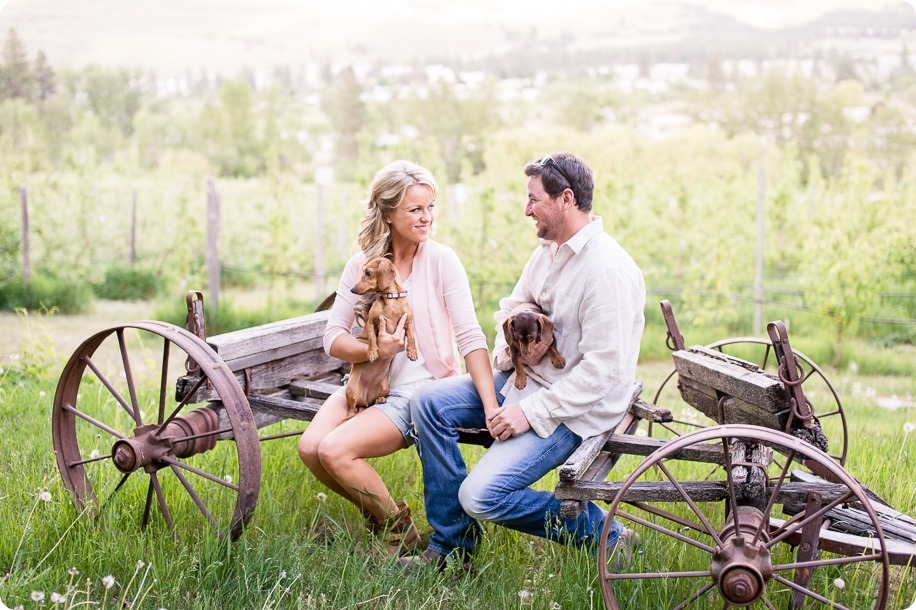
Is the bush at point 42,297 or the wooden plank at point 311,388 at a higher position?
the wooden plank at point 311,388

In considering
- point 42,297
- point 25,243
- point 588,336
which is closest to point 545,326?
point 588,336

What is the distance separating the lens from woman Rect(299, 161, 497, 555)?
11.3 feet

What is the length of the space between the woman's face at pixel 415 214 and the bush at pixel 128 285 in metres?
8.45

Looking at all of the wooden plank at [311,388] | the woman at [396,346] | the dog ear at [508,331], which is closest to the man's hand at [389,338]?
the woman at [396,346]

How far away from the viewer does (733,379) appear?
10.8ft

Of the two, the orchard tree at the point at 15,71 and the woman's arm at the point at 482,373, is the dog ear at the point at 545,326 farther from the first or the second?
the orchard tree at the point at 15,71

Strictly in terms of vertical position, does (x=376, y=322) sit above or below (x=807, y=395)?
above

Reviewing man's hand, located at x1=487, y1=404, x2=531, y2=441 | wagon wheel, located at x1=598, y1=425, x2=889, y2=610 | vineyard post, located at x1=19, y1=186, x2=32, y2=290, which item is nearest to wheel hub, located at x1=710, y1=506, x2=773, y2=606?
wagon wheel, located at x1=598, y1=425, x2=889, y2=610

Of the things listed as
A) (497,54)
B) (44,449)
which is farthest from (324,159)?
(44,449)

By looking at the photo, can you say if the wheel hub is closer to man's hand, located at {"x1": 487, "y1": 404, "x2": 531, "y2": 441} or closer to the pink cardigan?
man's hand, located at {"x1": 487, "y1": 404, "x2": 531, "y2": 441}

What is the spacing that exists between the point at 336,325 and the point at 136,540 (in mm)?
1174

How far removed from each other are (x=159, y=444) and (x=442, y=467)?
1.18 m

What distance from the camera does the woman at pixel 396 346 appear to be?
11.3 ft

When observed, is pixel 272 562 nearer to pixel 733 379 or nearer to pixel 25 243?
pixel 733 379
